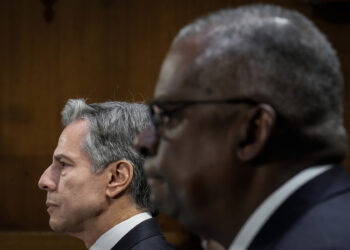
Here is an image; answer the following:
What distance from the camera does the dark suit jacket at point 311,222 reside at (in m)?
0.91

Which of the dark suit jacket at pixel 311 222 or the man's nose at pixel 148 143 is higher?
the man's nose at pixel 148 143

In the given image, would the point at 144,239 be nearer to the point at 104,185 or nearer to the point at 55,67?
the point at 104,185

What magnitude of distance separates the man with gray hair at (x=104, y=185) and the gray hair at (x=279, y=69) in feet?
3.52

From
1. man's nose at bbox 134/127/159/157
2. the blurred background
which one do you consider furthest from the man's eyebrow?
the blurred background

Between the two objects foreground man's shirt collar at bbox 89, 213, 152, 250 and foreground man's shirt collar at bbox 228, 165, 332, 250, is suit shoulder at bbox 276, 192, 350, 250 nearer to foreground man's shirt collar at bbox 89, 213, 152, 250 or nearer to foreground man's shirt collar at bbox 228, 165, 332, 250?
foreground man's shirt collar at bbox 228, 165, 332, 250

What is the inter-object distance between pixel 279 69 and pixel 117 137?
1.14m

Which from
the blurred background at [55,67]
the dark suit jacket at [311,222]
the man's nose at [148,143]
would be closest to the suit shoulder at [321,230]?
the dark suit jacket at [311,222]

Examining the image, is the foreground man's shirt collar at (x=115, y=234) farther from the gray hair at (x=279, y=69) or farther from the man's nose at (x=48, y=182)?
the gray hair at (x=279, y=69)

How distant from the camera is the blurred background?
4.05 m

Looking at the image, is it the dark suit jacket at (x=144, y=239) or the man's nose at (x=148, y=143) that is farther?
the dark suit jacket at (x=144, y=239)

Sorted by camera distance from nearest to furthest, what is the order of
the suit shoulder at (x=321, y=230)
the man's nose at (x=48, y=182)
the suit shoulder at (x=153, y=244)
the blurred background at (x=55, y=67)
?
the suit shoulder at (x=321, y=230) → the suit shoulder at (x=153, y=244) → the man's nose at (x=48, y=182) → the blurred background at (x=55, y=67)

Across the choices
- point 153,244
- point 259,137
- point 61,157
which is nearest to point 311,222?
point 259,137

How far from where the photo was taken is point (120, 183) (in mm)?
1976

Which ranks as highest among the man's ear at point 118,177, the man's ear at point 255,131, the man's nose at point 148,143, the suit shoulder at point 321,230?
the man's ear at point 255,131
